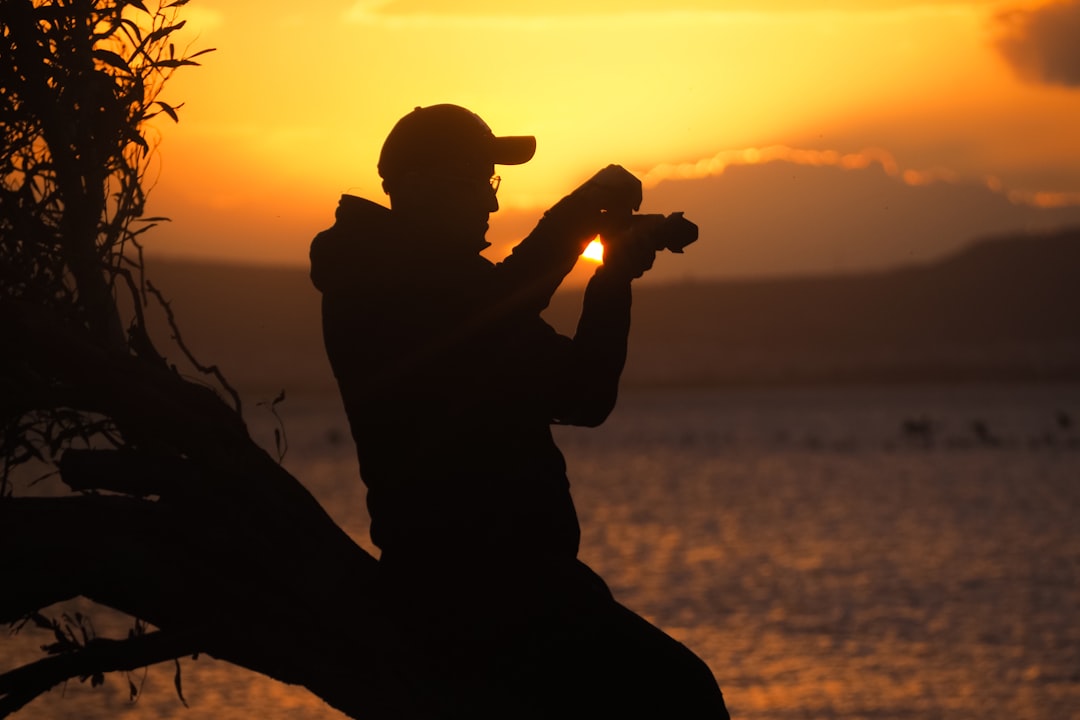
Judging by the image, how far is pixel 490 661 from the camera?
4.56m

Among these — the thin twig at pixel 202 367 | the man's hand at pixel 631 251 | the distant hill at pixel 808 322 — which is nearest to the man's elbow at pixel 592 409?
the man's hand at pixel 631 251

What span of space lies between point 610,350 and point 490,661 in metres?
0.99

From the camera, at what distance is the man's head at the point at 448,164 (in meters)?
4.71

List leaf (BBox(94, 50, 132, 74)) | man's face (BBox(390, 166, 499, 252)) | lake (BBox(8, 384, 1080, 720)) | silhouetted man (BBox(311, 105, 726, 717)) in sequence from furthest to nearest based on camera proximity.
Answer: lake (BBox(8, 384, 1080, 720)) → leaf (BBox(94, 50, 132, 74)) → man's face (BBox(390, 166, 499, 252)) → silhouetted man (BBox(311, 105, 726, 717))

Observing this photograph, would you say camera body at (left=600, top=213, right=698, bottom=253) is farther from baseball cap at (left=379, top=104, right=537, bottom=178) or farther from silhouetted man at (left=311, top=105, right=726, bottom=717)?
baseball cap at (left=379, top=104, right=537, bottom=178)

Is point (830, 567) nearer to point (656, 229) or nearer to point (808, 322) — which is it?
point (656, 229)

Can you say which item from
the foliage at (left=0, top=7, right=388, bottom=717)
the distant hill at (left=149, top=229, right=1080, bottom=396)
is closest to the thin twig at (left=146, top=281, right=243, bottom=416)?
the foliage at (left=0, top=7, right=388, bottom=717)

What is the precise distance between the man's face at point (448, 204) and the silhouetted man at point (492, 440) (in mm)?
12

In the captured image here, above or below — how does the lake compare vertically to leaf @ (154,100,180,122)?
below

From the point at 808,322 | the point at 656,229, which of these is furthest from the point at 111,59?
the point at 808,322

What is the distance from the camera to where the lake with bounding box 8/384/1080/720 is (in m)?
16.2

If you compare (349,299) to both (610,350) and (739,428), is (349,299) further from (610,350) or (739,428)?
(739,428)

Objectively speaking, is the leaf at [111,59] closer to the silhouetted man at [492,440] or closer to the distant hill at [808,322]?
the silhouetted man at [492,440]

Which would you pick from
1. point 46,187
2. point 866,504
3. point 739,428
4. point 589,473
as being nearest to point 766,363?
point 739,428
